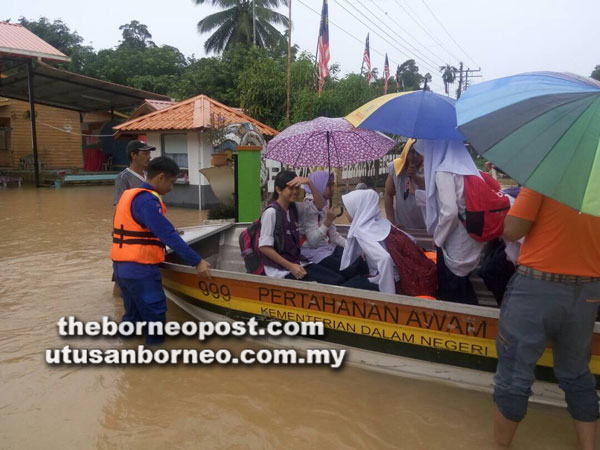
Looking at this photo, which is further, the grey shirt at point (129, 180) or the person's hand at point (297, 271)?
the grey shirt at point (129, 180)

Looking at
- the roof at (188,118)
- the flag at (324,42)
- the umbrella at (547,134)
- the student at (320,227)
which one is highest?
the flag at (324,42)

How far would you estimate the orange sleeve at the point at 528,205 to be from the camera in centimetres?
240

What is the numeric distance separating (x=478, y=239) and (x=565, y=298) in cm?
92

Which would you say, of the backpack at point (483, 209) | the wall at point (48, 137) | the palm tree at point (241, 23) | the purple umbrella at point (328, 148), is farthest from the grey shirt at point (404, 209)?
the palm tree at point (241, 23)

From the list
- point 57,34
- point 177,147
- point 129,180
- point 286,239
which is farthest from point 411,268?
point 57,34

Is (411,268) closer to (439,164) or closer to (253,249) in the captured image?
(439,164)

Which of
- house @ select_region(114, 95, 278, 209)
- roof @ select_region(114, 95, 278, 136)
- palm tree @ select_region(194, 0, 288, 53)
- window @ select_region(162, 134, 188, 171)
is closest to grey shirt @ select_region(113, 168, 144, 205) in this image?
roof @ select_region(114, 95, 278, 136)

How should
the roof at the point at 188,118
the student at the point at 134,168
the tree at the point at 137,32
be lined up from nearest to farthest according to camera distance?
the student at the point at 134,168 → the roof at the point at 188,118 → the tree at the point at 137,32

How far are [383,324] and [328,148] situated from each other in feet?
8.13

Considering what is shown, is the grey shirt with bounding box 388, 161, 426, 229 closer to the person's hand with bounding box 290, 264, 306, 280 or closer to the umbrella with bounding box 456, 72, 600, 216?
the person's hand with bounding box 290, 264, 306, 280

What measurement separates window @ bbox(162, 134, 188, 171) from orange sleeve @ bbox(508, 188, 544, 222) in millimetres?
11937

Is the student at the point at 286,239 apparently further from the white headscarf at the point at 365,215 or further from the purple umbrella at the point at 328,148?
the purple umbrella at the point at 328,148

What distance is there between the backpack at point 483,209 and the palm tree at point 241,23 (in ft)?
78.5

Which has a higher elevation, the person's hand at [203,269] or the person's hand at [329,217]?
the person's hand at [329,217]
